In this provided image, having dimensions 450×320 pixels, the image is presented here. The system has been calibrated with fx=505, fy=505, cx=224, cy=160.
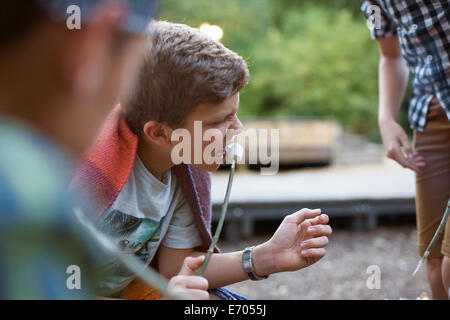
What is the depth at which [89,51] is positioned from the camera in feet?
1.73

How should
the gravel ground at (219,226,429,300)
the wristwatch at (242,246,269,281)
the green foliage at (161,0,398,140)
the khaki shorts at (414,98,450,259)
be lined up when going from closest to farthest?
the wristwatch at (242,246,269,281) < the khaki shorts at (414,98,450,259) < the gravel ground at (219,226,429,300) < the green foliage at (161,0,398,140)

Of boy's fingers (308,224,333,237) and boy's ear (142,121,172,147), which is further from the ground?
boy's ear (142,121,172,147)

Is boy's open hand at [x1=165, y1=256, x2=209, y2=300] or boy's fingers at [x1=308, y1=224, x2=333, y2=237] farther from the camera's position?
boy's fingers at [x1=308, y1=224, x2=333, y2=237]

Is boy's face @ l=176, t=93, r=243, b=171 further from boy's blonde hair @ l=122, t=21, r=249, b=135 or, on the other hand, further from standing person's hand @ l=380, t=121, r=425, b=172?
standing person's hand @ l=380, t=121, r=425, b=172

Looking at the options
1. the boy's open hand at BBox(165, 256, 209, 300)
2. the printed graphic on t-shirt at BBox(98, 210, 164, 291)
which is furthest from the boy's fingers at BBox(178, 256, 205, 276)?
the printed graphic on t-shirt at BBox(98, 210, 164, 291)

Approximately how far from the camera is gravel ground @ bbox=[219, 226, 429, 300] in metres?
2.56

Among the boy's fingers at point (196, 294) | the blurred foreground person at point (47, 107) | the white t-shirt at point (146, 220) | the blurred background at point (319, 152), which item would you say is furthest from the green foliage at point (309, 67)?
the blurred foreground person at point (47, 107)

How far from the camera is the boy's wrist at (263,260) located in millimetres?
1127

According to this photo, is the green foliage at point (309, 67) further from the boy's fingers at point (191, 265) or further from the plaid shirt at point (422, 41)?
the boy's fingers at point (191, 265)

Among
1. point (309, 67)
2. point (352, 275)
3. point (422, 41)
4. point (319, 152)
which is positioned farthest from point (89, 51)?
point (309, 67)

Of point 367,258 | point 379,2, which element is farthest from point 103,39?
point 367,258

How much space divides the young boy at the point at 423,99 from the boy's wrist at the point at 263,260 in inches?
19.3

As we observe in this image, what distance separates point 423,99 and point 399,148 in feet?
0.50

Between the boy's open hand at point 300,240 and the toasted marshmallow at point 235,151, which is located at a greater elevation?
→ the toasted marshmallow at point 235,151
